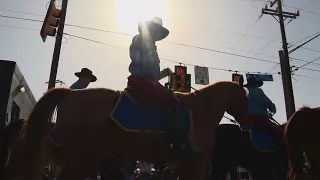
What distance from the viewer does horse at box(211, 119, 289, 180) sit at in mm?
7840

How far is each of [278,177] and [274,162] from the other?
0.48 m

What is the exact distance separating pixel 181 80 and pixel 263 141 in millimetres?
7755

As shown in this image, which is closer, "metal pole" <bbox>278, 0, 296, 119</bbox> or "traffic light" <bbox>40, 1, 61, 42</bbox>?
"traffic light" <bbox>40, 1, 61, 42</bbox>

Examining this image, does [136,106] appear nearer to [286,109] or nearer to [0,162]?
[0,162]

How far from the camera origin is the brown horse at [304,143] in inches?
255

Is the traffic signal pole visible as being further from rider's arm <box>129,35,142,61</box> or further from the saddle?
the saddle

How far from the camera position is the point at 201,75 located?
20.6 m

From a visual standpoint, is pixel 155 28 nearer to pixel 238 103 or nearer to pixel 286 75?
pixel 238 103

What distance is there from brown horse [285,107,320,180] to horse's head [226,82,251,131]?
3.72 feet

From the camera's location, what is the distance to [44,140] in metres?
4.64

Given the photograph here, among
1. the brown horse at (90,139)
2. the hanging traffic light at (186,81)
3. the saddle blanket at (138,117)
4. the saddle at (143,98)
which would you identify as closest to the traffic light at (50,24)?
the hanging traffic light at (186,81)

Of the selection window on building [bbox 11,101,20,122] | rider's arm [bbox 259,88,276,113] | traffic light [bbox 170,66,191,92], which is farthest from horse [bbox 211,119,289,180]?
window on building [bbox 11,101,20,122]

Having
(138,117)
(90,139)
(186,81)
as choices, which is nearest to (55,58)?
(186,81)

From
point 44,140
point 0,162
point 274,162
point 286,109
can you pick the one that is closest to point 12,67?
point 0,162
